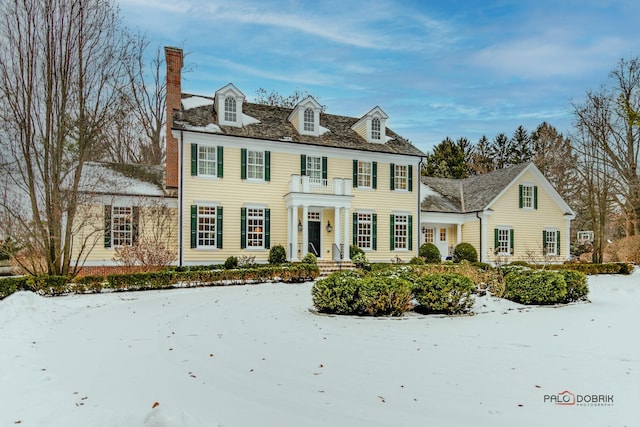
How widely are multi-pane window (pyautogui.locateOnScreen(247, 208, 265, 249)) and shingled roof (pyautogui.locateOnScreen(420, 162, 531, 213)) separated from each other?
9.02m

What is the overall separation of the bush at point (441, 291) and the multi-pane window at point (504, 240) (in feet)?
52.1

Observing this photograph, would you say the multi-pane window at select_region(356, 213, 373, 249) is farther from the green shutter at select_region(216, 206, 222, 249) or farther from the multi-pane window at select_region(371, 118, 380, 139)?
the green shutter at select_region(216, 206, 222, 249)

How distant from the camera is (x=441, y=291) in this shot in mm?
9359

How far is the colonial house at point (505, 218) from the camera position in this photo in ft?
78.3

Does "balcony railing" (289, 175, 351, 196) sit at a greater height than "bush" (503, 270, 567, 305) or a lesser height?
greater

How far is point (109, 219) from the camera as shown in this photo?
18.8 meters

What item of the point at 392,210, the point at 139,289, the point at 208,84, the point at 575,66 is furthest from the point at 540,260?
the point at 208,84

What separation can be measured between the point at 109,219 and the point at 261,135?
7.52 meters

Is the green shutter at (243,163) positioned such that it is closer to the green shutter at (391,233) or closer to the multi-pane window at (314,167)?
the multi-pane window at (314,167)

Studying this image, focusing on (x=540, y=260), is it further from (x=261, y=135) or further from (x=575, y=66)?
(x=261, y=135)

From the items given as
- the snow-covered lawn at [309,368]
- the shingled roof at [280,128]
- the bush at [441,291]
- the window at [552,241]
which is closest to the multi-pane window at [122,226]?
the shingled roof at [280,128]

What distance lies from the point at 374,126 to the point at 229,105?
7544 mm

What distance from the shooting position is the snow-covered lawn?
161 inches

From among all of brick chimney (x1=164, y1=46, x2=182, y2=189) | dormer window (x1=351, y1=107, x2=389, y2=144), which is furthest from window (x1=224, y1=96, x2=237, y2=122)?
dormer window (x1=351, y1=107, x2=389, y2=144)
